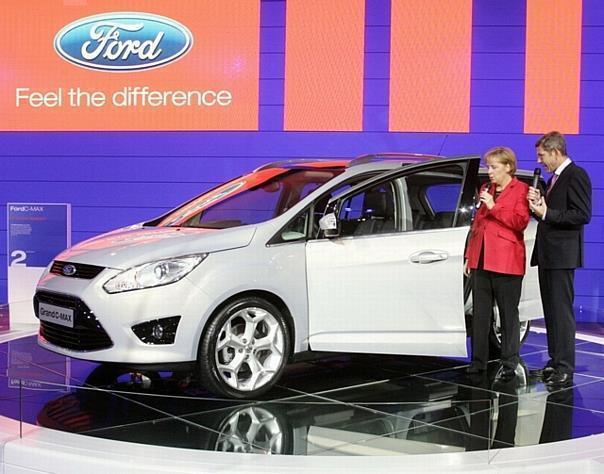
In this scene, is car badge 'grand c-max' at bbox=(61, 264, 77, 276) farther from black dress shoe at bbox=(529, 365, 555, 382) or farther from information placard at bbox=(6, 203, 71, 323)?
information placard at bbox=(6, 203, 71, 323)

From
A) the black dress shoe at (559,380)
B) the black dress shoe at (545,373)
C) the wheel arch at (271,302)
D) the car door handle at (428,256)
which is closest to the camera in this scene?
the wheel arch at (271,302)

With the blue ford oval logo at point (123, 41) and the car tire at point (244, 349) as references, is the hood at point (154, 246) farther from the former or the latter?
the blue ford oval logo at point (123, 41)

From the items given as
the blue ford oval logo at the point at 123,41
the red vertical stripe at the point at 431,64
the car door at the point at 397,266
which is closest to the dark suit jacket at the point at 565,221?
the car door at the point at 397,266

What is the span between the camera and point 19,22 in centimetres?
908

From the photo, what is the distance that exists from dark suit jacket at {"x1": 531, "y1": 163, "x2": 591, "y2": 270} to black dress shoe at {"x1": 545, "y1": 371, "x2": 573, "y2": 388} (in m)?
0.71

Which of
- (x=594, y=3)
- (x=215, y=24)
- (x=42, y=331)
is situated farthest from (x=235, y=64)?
(x=42, y=331)

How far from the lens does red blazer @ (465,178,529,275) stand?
527 cm

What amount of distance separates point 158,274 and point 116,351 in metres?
0.47

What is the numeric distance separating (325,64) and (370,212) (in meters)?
3.84

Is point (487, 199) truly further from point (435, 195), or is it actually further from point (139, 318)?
point (139, 318)

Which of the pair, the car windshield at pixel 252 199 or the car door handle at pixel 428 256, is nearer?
the car door handle at pixel 428 256

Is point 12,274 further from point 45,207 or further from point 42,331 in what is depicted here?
point 42,331

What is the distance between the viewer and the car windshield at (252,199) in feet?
17.3

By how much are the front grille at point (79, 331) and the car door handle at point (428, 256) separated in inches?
72.6
